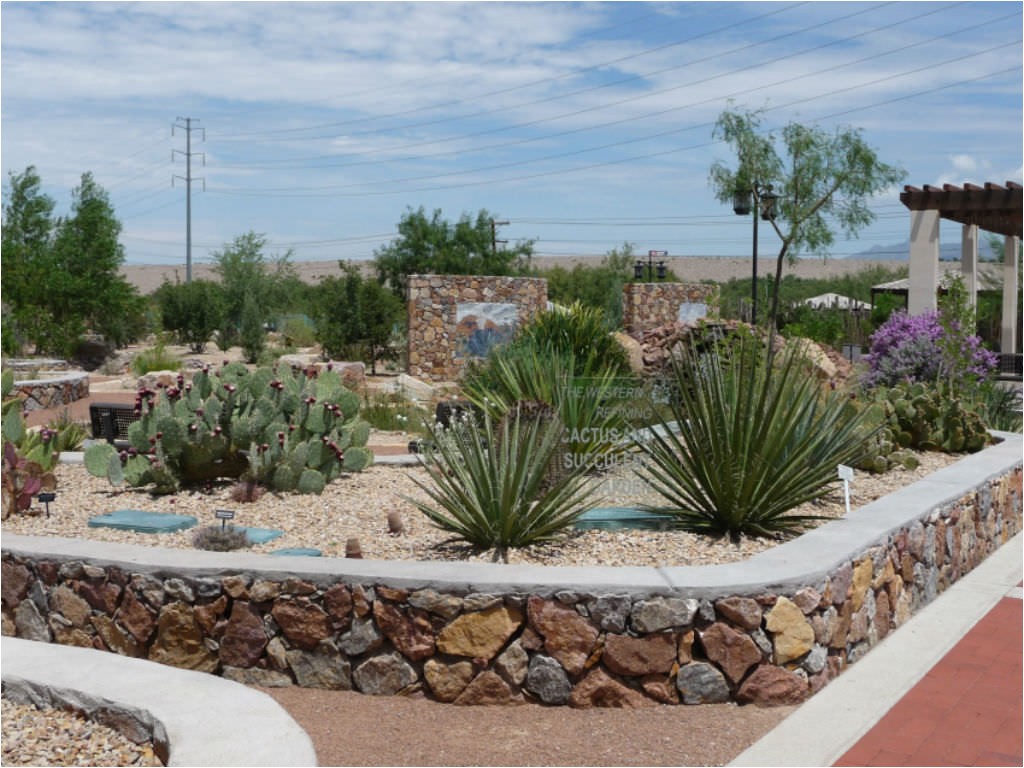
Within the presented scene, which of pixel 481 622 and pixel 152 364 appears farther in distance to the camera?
pixel 152 364

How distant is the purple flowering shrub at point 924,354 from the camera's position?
13.8 meters

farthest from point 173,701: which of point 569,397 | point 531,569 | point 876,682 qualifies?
point 569,397

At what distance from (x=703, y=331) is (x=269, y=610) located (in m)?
9.63

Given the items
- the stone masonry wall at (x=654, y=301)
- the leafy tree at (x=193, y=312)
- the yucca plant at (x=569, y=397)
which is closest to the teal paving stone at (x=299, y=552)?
the yucca plant at (x=569, y=397)

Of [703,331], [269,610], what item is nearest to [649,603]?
[269,610]

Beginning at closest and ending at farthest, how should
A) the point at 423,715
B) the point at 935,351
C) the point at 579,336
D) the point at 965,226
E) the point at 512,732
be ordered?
the point at 512,732 < the point at 423,715 < the point at 935,351 < the point at 579,336 < the point at 965,226

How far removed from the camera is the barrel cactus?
885 centimetres

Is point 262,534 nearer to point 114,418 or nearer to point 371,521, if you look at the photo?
point 371,521

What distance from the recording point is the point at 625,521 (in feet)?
25.3

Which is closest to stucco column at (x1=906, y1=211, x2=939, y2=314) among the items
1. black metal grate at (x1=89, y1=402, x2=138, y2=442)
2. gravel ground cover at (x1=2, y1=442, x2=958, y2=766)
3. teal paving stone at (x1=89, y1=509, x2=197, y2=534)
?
black metal grate at (x1=89, y1=402, x2=138, y2=442)

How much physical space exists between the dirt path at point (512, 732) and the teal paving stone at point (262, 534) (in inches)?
68.4

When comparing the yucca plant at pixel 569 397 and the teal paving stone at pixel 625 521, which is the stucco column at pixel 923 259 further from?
the teal paving stone at pixel 625 521

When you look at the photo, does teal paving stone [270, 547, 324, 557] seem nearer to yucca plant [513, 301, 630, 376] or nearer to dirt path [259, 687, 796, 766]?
dirt path [259, 687, 796, 766]

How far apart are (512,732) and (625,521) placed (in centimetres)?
254
